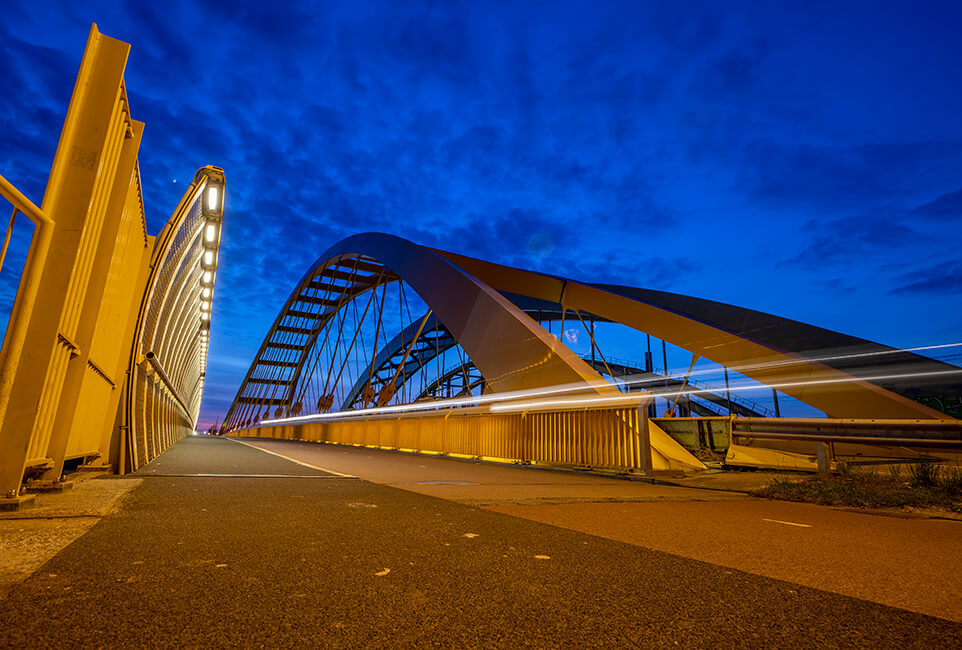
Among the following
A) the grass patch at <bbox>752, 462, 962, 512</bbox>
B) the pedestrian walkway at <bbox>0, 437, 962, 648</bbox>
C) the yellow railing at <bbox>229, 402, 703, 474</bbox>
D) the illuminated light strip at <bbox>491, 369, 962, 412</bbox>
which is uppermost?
the illuminated light strip at <bbox>491, 369, 962, 412</bbox>

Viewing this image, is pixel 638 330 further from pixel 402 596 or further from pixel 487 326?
pixel 402 596

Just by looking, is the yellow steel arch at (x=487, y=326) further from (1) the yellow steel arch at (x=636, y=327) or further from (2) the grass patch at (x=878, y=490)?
(2) the grass patch at (x=878, y=490)

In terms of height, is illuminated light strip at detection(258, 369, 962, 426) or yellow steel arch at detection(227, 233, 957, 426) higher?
yellow steel arch at detection(227, 233, 957, 426)

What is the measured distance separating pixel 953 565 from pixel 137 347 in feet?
23.7

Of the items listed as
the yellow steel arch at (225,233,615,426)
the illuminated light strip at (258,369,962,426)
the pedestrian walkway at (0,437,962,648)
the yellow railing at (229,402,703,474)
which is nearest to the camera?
the pedestrian walkway at (0,437,962,648)

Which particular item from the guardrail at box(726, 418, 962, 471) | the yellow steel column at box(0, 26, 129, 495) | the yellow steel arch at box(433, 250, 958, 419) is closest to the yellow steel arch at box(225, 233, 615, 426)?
the yellow steel arch at box(433, 250, 958, 419)

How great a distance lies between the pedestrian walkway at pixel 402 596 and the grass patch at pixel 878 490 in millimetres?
3348

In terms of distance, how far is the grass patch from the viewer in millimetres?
4461

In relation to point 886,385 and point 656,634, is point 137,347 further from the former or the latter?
point 886,385

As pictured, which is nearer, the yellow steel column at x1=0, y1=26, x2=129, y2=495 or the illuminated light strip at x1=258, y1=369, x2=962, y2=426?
the yellow steel column at x1=0, y1=26, x2=129, y2=495

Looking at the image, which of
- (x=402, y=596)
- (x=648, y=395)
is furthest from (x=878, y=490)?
(x=402, y=596)

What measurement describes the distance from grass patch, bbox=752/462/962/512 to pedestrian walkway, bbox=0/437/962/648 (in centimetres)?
335

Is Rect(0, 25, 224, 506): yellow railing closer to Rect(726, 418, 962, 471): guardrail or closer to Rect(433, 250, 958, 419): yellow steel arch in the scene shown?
Rect(726, 418, 962, 471): guardrail

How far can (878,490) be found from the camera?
15.8 feet
